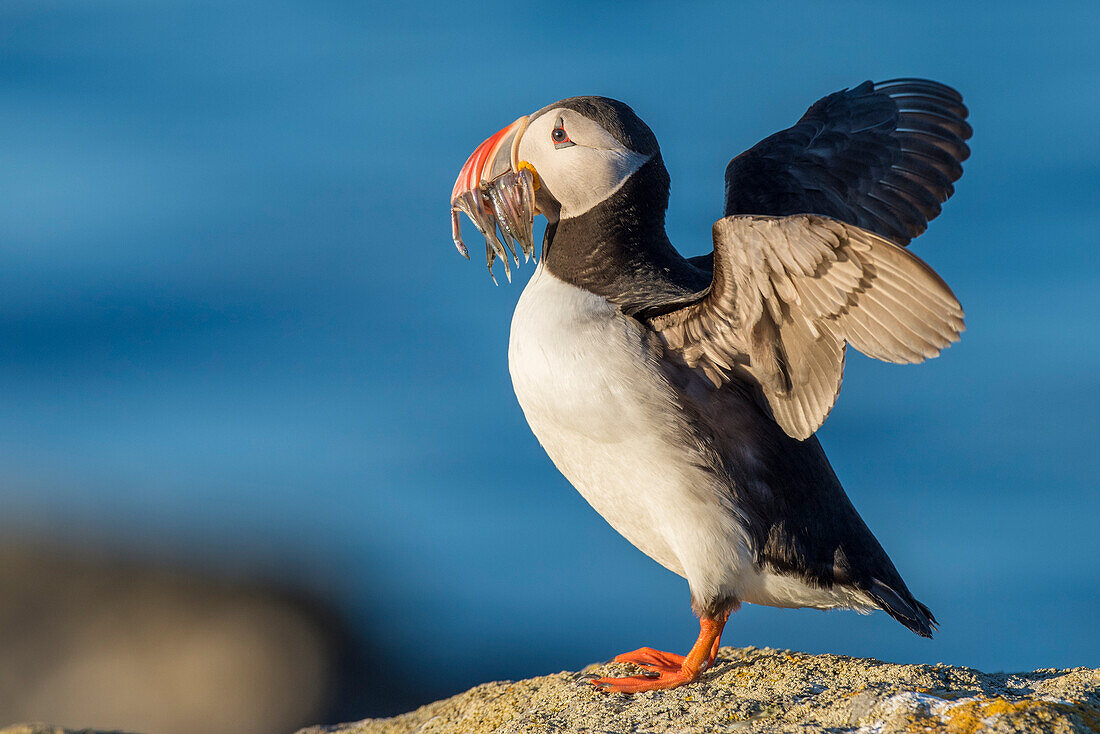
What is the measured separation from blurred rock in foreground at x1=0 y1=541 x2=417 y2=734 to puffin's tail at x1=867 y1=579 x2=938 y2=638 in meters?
7.81

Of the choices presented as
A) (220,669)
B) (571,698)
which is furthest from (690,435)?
(220,669)

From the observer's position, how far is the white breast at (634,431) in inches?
197

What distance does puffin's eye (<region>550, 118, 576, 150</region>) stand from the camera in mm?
5406

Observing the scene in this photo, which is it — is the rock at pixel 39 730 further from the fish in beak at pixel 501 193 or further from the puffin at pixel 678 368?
the fish in beak at pixel 501 193

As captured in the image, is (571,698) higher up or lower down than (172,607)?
lower down

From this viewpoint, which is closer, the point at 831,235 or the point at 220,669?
the point at 831,235

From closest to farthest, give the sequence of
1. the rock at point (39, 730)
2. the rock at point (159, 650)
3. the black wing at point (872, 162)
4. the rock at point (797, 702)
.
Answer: the rock at point (797, 702) < the rock at point (39, 730) < the black wing at point (872, 162) < the rock at point (159, 650)

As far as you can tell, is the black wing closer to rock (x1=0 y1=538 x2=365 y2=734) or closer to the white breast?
the white breast

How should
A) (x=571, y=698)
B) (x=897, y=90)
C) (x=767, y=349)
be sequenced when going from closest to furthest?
1. (x=767, y=349)
2. (x=571, y=698)
3. (x=897, y=90)

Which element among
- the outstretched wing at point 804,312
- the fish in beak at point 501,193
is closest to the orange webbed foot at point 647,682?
the outstretched wing at point 804,312

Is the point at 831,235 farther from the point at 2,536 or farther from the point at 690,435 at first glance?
the point at 2,536

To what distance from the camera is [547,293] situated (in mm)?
5430

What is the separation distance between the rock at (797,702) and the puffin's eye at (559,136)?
2570mm

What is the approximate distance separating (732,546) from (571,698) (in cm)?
103
